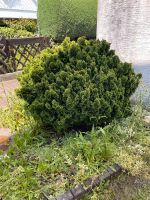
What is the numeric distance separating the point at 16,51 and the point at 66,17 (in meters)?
4.59

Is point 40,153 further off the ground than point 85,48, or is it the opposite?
point 85,48

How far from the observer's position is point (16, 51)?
799 cm

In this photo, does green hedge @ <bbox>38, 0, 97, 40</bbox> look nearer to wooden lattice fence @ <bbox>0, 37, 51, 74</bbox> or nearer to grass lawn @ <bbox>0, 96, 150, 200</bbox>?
wooden lattice fence @ <bbox>0, 37, 51, 74</bbox>

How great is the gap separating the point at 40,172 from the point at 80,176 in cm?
35

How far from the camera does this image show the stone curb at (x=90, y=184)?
8.05ft

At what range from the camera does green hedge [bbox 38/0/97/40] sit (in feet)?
39.0

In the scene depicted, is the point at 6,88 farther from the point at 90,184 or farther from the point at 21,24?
the point at 21,24

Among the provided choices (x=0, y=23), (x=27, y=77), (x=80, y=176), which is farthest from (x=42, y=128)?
(x=0, y=23)

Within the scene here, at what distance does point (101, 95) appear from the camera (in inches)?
125

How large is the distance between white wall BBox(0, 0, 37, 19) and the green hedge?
324cm

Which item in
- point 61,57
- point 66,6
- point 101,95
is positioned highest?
point 66,6

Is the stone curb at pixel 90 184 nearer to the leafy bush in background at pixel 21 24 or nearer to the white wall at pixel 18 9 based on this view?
the leafy bush in background at pixel 21 24

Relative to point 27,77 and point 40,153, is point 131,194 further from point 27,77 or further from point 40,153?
point 27,77

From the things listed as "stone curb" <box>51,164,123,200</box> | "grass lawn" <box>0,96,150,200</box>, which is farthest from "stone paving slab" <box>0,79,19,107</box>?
"stone curb" <box>51,164,123,200</box>
